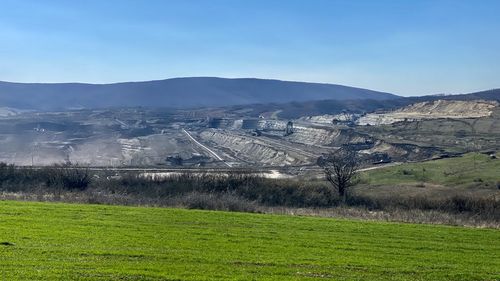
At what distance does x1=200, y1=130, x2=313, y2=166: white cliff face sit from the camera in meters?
92.9

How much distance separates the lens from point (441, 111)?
17425cm

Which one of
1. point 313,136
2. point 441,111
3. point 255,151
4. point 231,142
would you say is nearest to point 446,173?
point 255,151

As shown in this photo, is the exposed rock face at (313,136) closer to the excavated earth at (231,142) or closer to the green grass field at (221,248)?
the excavated earth at (231,142)

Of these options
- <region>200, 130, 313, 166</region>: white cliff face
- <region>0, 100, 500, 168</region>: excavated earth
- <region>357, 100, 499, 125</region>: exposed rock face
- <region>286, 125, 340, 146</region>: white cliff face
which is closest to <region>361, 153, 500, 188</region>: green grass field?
<region>0, 100, 500, 168</region>: excavated earth

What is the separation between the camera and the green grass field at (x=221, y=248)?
16.1m

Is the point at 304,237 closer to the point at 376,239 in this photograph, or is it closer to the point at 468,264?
the point at 376,239

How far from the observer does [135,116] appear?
646 ft

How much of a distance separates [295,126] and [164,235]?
12441 cm

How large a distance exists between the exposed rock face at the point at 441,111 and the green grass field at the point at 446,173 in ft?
240

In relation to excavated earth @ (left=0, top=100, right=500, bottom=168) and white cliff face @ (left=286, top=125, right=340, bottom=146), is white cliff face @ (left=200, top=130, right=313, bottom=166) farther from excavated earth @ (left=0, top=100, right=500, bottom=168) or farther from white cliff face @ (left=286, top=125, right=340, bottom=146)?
white cliff face @ (left=286, top=125, right=340, bottom=146)

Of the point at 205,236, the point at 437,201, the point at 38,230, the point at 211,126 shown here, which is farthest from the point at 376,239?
the point at 211,126

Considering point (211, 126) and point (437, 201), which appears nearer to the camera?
point (437, 201)

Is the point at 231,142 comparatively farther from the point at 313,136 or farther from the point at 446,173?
the point at 446,173

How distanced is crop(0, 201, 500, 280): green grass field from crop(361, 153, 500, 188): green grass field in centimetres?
3521
